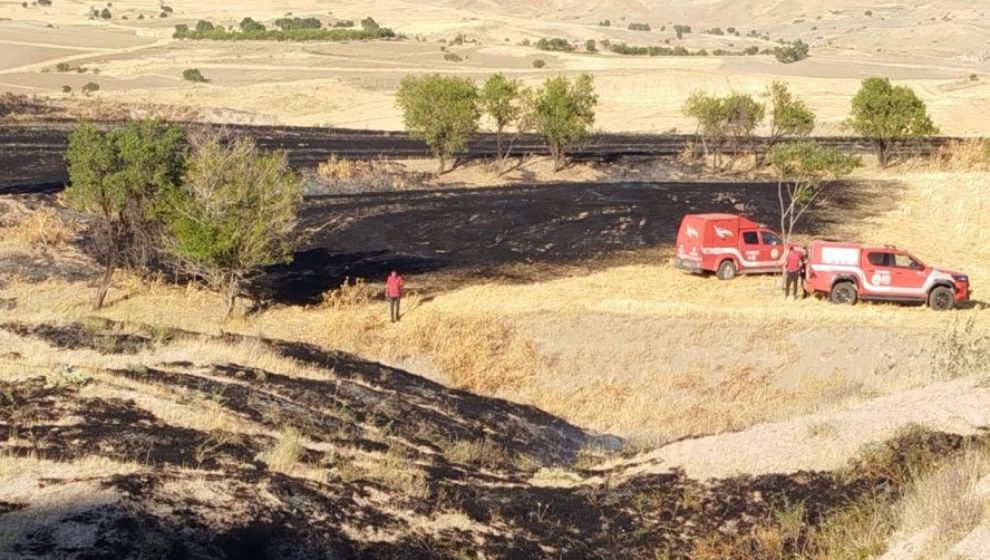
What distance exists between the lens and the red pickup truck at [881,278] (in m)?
31.0

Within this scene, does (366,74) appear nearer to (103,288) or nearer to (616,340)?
(103,288)

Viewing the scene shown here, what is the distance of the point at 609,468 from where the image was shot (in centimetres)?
1806

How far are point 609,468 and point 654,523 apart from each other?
2.99 meters

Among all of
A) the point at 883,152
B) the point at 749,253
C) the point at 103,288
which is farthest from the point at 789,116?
the point at 103,288

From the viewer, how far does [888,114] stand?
61.2m

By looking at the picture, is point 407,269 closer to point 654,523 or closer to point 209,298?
point 209,298

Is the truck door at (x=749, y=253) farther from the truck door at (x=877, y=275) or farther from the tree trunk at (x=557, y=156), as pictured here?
the tree trunk at (x=557, y=156)

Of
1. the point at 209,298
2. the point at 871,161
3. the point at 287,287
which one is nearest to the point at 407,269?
the point at 287,287

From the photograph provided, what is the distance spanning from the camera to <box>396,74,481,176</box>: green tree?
58.9 meters

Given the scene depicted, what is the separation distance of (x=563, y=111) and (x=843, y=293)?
32.1 m

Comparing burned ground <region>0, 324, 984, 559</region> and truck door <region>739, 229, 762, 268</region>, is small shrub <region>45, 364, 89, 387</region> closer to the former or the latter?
burned ground <region>0, 324, 984, 559</region>

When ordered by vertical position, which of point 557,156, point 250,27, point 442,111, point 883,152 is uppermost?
point 250,27

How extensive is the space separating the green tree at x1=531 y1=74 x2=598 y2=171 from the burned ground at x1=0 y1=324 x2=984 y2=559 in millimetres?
42893

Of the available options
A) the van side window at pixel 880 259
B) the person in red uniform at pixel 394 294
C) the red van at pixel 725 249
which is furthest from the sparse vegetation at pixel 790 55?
the person in red uniform at pixel 394 294
